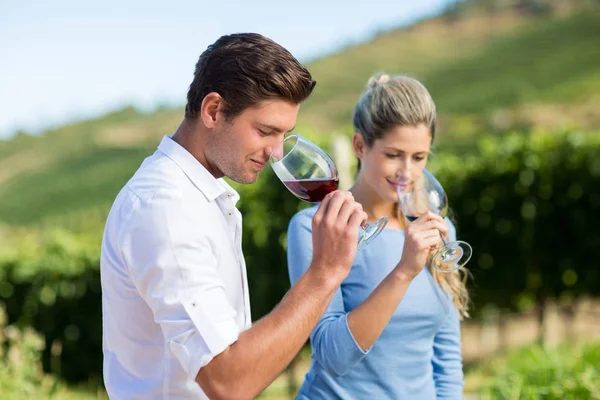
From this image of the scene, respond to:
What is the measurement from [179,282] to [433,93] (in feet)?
155

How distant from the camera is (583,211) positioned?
9789mm

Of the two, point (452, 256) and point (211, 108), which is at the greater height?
point (211, 108)

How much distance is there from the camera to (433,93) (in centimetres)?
4762

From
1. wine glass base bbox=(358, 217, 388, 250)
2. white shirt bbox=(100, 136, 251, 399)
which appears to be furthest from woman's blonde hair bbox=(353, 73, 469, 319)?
white shirt bbox=(100, 136, 251, 399)

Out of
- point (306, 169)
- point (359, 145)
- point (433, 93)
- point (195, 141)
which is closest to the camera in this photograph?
point (195, 141)

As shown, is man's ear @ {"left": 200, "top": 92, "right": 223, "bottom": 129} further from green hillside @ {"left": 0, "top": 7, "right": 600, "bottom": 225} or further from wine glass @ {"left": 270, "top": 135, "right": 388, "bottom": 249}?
green hillside @ {"left": 0, "top": 7, "right": 600, "bottom": 225}

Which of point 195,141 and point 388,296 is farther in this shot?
point 388,296

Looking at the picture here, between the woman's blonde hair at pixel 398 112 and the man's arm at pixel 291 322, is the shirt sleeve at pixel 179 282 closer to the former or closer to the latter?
the man's arm at pixel 291 322

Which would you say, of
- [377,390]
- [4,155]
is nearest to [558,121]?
[377,390]

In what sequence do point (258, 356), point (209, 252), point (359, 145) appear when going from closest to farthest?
1. point (258, 356)
2. point (209, 252)
3. point (359, 145)

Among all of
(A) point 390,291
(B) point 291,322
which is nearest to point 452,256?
(A) point 390,291

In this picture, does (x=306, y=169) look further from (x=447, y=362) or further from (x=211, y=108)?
(x=447, y=362)

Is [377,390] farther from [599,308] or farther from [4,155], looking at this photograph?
[4,155]

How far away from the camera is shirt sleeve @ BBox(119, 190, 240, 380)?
1.60 metres
